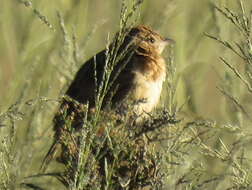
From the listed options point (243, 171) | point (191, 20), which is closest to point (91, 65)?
point (191, 20)

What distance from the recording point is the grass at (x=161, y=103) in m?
3.44

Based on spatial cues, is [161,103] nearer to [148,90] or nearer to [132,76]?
[148,90]

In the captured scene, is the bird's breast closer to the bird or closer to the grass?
Answer: the bird

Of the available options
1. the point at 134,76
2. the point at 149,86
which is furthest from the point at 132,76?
the point at 149,86

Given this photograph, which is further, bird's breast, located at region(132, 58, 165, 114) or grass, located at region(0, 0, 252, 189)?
bird's breast, located at region(132, 58, 165, 114)

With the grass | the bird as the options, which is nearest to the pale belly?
the bird

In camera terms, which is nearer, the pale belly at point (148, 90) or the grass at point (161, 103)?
the grass at point (161, 103)

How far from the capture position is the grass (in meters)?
3.44

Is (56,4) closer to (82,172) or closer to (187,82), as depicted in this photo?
(187,82)

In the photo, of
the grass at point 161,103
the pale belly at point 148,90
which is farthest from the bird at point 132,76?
the grass at point 161,103

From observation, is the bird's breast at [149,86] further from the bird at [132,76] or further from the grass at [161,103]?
the grass at [161,103]

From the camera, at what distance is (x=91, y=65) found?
223 inches

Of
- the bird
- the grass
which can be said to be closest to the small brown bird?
the bird

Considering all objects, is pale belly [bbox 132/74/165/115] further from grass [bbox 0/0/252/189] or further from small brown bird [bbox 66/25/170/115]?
grass [bbox 0/0/252/189]
